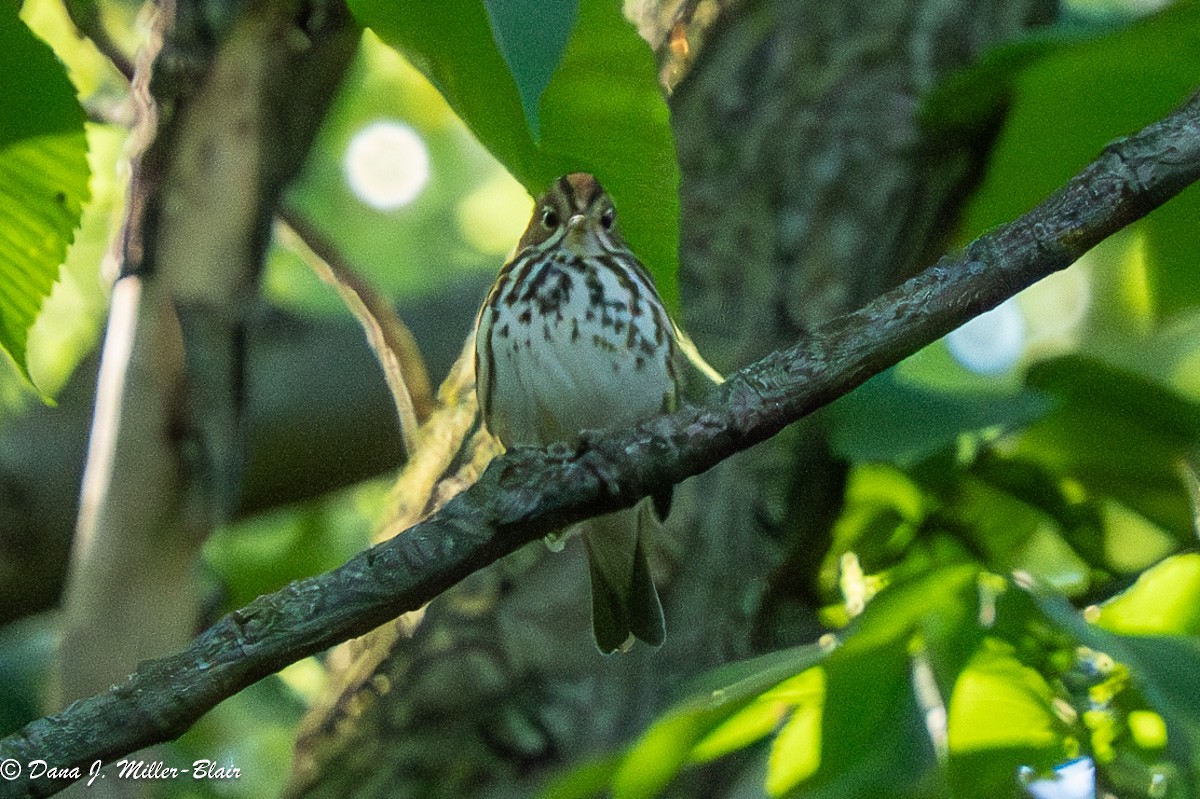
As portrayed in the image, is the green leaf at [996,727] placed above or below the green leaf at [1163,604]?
above

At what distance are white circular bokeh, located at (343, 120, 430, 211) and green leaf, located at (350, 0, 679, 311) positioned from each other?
12.4 feet

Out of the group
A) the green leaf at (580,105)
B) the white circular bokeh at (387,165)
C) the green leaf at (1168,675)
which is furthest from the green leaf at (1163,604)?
the white circular bokeh at (387,165)

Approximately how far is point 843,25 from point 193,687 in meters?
2.50

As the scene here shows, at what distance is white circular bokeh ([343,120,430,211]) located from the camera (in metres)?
4.93

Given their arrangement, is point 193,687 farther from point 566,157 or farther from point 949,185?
point 949,185

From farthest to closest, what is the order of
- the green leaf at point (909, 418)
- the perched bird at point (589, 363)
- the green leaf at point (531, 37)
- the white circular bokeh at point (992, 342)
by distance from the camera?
1. the white circular bokeh at point (992, 342)
2. the green leaf at point (909, 418)
3. the perched bird at point (589, 363)
4. the green leaf at point (531, 37)

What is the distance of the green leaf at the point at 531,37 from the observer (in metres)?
0.83

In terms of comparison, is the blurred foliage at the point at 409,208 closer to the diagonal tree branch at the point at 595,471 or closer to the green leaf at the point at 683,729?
the green leaf at the point at 683,729

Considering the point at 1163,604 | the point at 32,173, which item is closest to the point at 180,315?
the point at 32,173

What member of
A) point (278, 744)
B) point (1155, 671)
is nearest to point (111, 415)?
point (1155, 671)

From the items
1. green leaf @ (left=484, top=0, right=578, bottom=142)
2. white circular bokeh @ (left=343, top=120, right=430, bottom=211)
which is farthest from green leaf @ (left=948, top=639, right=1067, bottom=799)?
white circular bokeh @ (left=343, top=120, right=430, bottom=211)

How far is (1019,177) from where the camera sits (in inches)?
99.6

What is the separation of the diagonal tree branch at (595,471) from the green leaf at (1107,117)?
0.69 m

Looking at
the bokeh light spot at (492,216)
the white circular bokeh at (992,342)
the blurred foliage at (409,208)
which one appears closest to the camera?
the white circular bokeh at (992,342)
